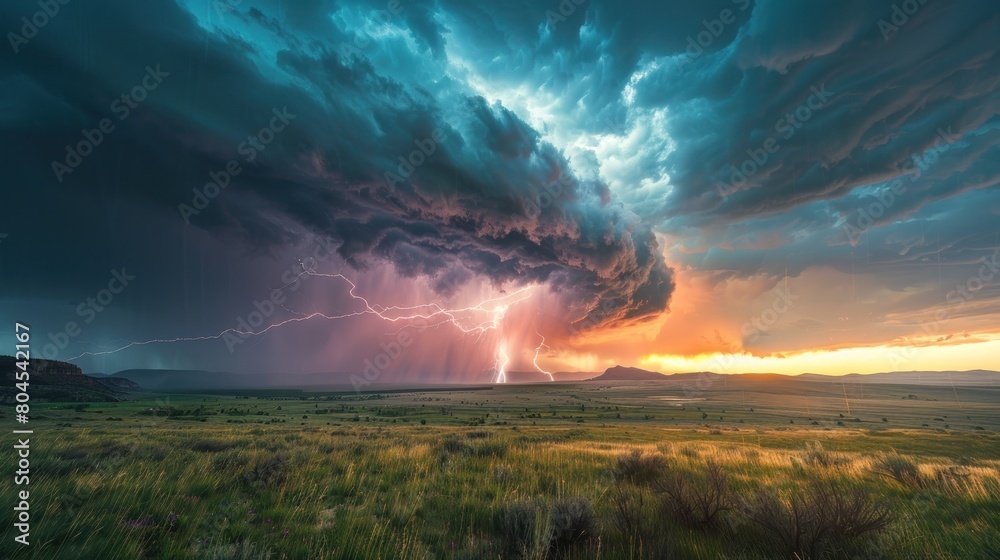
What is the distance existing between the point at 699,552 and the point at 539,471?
5813mm

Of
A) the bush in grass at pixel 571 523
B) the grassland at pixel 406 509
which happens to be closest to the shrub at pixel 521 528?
the grassland at pixel 406 509

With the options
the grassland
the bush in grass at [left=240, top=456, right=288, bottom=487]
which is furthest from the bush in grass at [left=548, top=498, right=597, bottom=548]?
the bush in grass at [left=240, top=456, right=288, bottom=487]

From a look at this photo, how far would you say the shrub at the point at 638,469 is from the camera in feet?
31.3

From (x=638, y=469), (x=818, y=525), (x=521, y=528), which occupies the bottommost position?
(x=638, y=469)

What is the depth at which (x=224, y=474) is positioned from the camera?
8.55m

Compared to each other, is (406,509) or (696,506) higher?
(696,506)

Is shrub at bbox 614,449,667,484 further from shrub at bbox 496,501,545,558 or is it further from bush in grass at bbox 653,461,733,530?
shrub at bbox 496,501,545,558

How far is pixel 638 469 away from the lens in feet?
32.4

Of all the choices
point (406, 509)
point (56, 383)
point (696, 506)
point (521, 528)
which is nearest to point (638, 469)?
point (696, 506)

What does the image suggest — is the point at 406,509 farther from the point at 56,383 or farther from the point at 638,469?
the point at 56,383

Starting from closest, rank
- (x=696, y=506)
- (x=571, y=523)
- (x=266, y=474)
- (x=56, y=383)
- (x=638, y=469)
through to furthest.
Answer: (x=571, y=523) < (x=696, y=506) < (x=266, y=474) < (x=638, y=469) < (x=56, y=383)

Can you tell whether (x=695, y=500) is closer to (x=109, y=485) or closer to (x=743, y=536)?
(x=743, y=536)

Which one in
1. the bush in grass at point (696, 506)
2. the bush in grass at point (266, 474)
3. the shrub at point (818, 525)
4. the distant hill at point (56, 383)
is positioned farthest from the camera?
the distant hill at point (56, 383)

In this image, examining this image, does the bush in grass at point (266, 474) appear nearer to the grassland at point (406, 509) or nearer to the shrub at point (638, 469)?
the grassland at point (406, 509)
